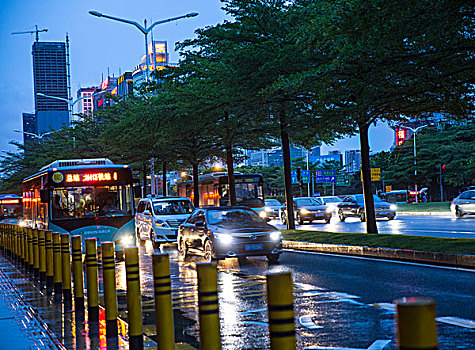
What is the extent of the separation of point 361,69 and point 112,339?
10378 mm

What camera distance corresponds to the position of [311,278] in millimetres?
13008

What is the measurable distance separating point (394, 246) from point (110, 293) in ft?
34.6

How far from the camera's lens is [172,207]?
81.2 feet

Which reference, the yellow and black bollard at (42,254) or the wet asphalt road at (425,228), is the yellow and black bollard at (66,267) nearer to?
the yellow and black bollard at (42,254)

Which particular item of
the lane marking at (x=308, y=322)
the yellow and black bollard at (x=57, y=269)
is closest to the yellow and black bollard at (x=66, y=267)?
the yellow and black bollard at (x=57, y=269)

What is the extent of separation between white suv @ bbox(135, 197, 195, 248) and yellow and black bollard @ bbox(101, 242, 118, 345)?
15066 millimetres

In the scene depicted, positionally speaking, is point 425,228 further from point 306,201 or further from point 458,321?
point 458,321

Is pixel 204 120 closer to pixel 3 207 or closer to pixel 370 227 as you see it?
pixel 370 227

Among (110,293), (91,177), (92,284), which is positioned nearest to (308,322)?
(110,293)

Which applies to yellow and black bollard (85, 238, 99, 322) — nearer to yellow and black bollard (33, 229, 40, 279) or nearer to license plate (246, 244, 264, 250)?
yellow and black bollard (33, 229, 40, 279)

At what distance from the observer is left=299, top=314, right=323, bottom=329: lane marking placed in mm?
8164

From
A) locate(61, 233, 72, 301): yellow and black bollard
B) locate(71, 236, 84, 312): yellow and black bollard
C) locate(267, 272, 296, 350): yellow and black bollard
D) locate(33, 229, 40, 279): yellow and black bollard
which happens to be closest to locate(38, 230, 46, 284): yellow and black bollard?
locate(33, 229, 40, 279): yellow and black bollard

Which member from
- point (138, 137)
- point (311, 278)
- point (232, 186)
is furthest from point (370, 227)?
point (138, 137)

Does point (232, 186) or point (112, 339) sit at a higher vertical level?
point (232, 186)
